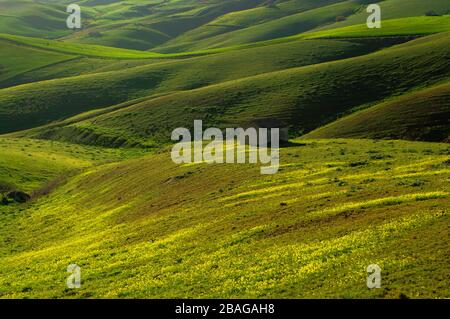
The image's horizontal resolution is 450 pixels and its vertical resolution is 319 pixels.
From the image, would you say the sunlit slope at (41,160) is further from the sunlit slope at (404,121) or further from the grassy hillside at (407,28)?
the grassy hillside at (407,28)

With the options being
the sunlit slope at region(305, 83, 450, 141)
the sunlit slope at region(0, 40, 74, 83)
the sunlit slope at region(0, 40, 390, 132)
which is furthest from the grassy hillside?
the sunlit slope at region(0, 40, 74, 83)

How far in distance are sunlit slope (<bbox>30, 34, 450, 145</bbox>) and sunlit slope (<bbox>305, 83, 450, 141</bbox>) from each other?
990cm

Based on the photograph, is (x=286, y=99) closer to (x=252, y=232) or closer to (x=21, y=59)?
(x=252, y=232)

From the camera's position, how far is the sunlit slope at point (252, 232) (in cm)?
2211

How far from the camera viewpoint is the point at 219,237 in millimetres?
30406

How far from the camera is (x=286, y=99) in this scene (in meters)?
98.7

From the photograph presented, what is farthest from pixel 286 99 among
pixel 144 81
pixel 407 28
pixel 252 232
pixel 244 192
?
pixel 252 232

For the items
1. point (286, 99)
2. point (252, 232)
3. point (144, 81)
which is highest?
point (144, 81)

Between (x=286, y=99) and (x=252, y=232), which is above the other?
(x=286, y=99)

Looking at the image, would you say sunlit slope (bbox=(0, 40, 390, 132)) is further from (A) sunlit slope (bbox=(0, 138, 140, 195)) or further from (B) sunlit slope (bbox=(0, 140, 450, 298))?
(B) sunlit slope (bbox=(0, 140, 450, 298))

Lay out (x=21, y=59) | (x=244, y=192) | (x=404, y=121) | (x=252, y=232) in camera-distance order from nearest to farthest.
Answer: (x=252, y=232), (x=244, y=192), (x=404, y=121), (x=21, y=59)

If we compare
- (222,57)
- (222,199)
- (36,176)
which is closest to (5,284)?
(222,199)

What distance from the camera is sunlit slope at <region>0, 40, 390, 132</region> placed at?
12425 cm

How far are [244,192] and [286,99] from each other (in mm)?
60524
